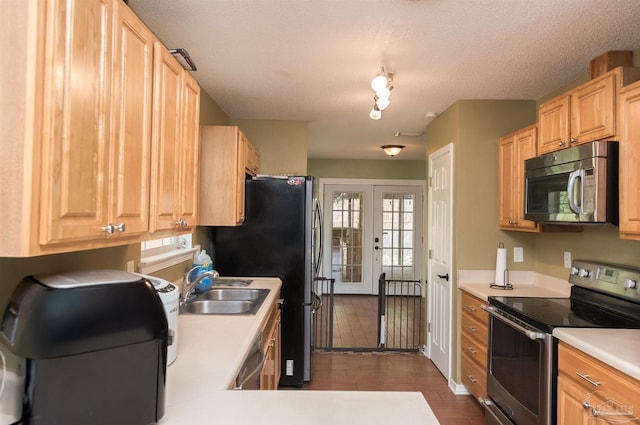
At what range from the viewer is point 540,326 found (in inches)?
82.0

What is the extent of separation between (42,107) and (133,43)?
20.5 inches

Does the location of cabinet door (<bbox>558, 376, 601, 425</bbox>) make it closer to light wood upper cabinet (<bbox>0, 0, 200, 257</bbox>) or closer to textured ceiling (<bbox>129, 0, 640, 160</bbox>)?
textured ceiling (<bbox>129, 0, 640, 160</bbox>)

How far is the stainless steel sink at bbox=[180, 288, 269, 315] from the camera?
263 centimetres

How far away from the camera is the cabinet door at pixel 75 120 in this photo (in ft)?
2.79

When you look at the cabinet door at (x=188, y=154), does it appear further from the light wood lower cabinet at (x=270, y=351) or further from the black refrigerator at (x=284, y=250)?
the black refrigerator at (x=284, y=250)

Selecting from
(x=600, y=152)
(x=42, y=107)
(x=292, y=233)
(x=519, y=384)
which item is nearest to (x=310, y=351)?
(x=292, y=233)

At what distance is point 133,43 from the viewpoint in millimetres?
1254

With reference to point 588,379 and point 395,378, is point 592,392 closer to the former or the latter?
point 588,379

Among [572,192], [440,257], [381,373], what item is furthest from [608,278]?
[381,373]

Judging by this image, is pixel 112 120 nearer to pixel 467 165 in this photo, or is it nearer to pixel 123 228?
pixel 123 228

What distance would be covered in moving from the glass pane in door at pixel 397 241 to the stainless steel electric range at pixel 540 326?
14.9ft

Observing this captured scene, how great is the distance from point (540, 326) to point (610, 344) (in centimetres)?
37

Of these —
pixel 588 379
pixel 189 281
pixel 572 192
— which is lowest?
pixel 588 379

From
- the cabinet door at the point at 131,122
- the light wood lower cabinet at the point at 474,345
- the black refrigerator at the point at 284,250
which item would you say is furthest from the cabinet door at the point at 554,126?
the cabinet door at the point at 131,122
